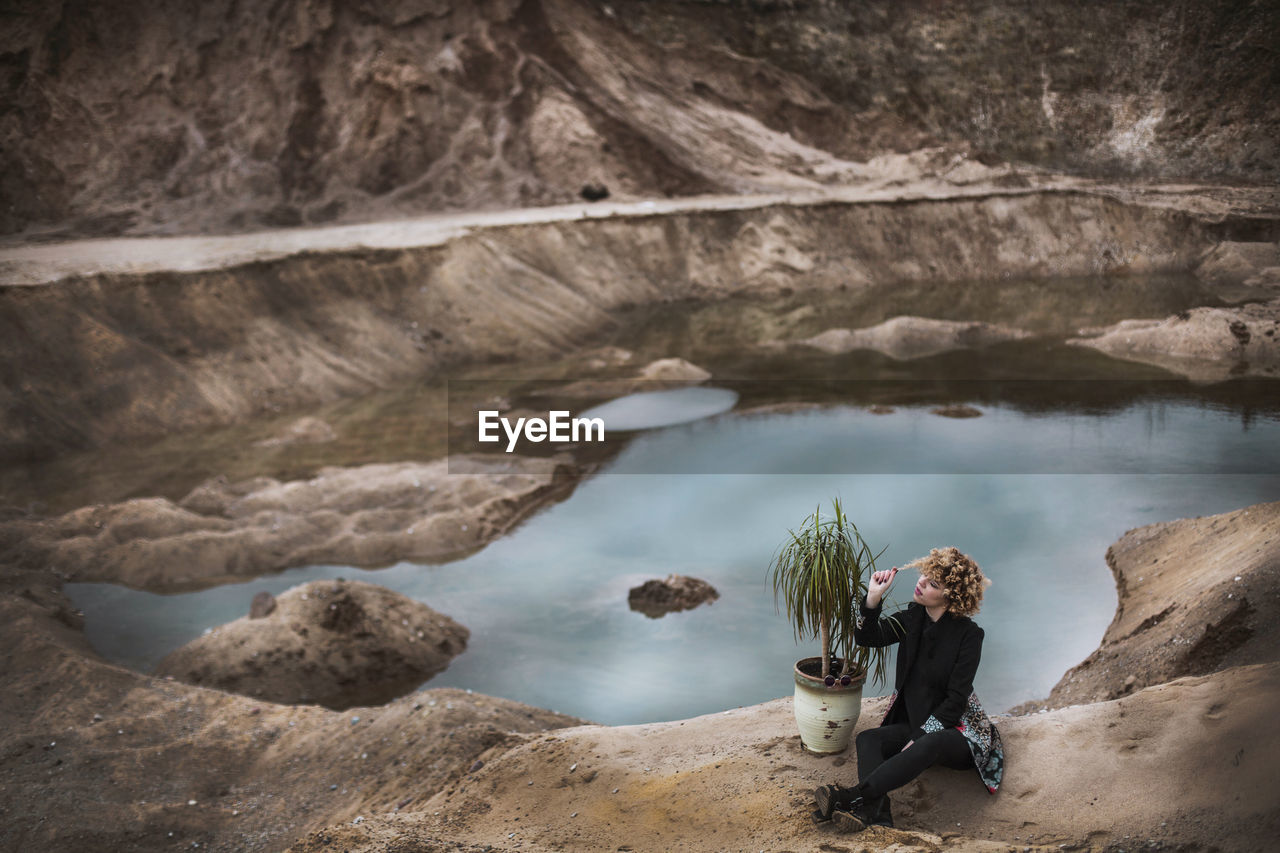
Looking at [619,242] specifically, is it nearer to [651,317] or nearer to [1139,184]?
[651,317]

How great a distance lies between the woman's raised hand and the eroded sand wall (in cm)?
1463

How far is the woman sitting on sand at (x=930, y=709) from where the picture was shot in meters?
5.15

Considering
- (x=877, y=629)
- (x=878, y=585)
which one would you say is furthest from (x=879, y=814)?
(x=878, y=585)

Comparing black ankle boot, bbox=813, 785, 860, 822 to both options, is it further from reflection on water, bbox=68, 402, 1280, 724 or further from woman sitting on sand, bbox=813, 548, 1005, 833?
reflection on water, bbox=68, 402, 1280, 724

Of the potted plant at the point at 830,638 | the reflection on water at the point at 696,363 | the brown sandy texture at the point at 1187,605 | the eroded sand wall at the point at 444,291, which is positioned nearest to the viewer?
the potted plant at the point at 830,638

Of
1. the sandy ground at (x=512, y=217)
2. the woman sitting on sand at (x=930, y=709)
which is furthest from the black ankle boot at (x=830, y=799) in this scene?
the sandy ground at (x=512, y=217)

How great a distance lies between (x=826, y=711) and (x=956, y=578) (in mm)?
1145

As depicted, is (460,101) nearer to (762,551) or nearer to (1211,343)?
(1211,343)

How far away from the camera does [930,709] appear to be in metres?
5.38

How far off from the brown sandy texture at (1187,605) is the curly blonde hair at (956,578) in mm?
3419

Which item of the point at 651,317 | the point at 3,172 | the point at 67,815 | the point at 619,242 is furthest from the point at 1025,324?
the point at 3,172

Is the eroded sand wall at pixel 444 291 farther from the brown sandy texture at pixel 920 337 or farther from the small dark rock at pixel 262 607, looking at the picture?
the small dark rock at pixel 262 607

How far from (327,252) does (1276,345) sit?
62.1 ft

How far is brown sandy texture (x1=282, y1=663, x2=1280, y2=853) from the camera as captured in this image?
4.89 m
